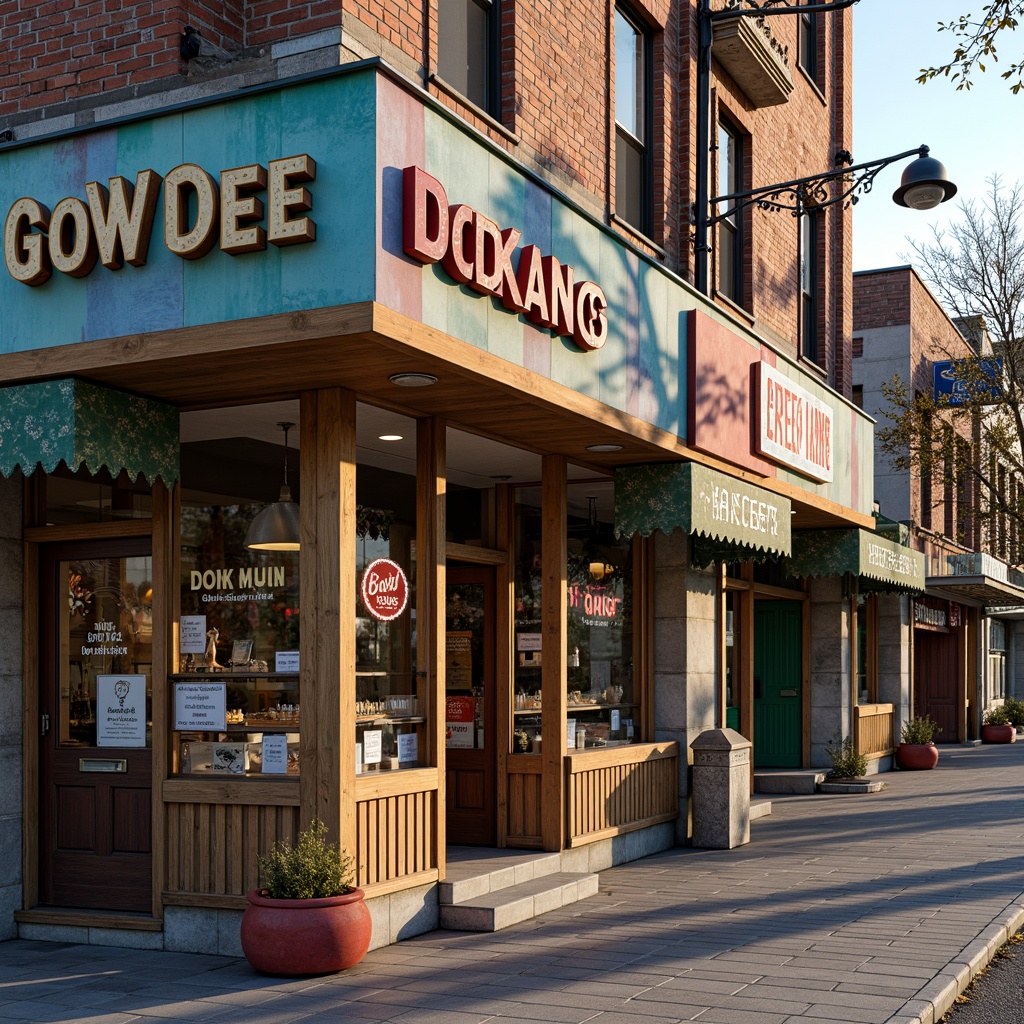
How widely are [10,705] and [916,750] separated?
16559mm

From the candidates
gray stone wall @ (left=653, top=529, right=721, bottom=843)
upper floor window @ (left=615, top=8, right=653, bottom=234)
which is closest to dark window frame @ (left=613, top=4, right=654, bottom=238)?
upper floor window @ (left=615, top=8, right=653, bottom=234)

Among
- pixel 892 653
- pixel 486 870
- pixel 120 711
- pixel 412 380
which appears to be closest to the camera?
pixel 412 380

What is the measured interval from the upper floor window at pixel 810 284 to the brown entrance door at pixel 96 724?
37.4ft

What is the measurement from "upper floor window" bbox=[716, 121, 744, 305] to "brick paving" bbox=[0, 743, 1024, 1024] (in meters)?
6.54

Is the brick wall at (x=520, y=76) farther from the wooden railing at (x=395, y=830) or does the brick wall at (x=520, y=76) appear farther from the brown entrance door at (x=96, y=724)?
the wooden railing at (x=395, y=830)

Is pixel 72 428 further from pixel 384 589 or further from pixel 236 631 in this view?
pixel 384 589

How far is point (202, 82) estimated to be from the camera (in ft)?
26.8

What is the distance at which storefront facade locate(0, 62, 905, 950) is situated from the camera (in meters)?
7.43

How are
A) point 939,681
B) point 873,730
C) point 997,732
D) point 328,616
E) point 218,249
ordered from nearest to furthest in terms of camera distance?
point 218,249 → point 328,616 → point 873,730 → point 939,681 → point 997,732

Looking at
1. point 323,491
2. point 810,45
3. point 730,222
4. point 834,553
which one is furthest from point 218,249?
point 810,45

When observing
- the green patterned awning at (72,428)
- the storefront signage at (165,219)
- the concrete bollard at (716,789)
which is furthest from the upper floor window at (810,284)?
the storefront signage at (165,219)

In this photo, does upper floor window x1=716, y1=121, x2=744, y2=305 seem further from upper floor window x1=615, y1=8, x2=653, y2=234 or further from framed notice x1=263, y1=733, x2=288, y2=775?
framed notice x1=263, y1=733, x2=288, y2=775

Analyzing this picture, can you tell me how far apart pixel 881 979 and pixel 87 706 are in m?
5.45

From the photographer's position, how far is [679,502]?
11617mm
